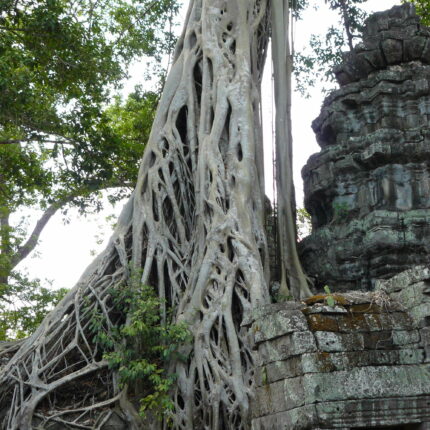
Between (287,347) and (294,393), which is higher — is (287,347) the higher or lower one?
the higher one

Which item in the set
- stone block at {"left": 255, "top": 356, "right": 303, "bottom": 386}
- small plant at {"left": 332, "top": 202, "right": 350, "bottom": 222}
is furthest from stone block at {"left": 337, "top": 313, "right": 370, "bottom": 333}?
small plant at {"left": 332, "top": 202, "right": 350, "bottom": 222}

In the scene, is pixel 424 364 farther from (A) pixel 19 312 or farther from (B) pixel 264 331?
(A) pixel 19 312

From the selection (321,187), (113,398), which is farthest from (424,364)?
(321,187)

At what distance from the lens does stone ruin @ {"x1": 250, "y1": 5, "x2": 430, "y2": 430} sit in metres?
3.43

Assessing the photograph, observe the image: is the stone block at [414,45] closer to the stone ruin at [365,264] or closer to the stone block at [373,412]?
the stone ruin at [365,264]

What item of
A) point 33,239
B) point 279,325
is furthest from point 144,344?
point 33,239

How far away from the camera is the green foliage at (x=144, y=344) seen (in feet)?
18.1

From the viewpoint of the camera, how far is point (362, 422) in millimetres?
3352

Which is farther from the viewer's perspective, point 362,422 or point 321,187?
point 321,187

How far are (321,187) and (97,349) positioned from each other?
9.47 ft

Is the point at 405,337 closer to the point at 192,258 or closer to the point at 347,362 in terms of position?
the point at 347,362

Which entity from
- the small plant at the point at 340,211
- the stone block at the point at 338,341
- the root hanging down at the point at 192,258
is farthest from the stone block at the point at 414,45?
the stone block at the point at 338,341

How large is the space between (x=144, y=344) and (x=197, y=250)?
3.39 ft

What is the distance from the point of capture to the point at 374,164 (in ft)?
23.2
